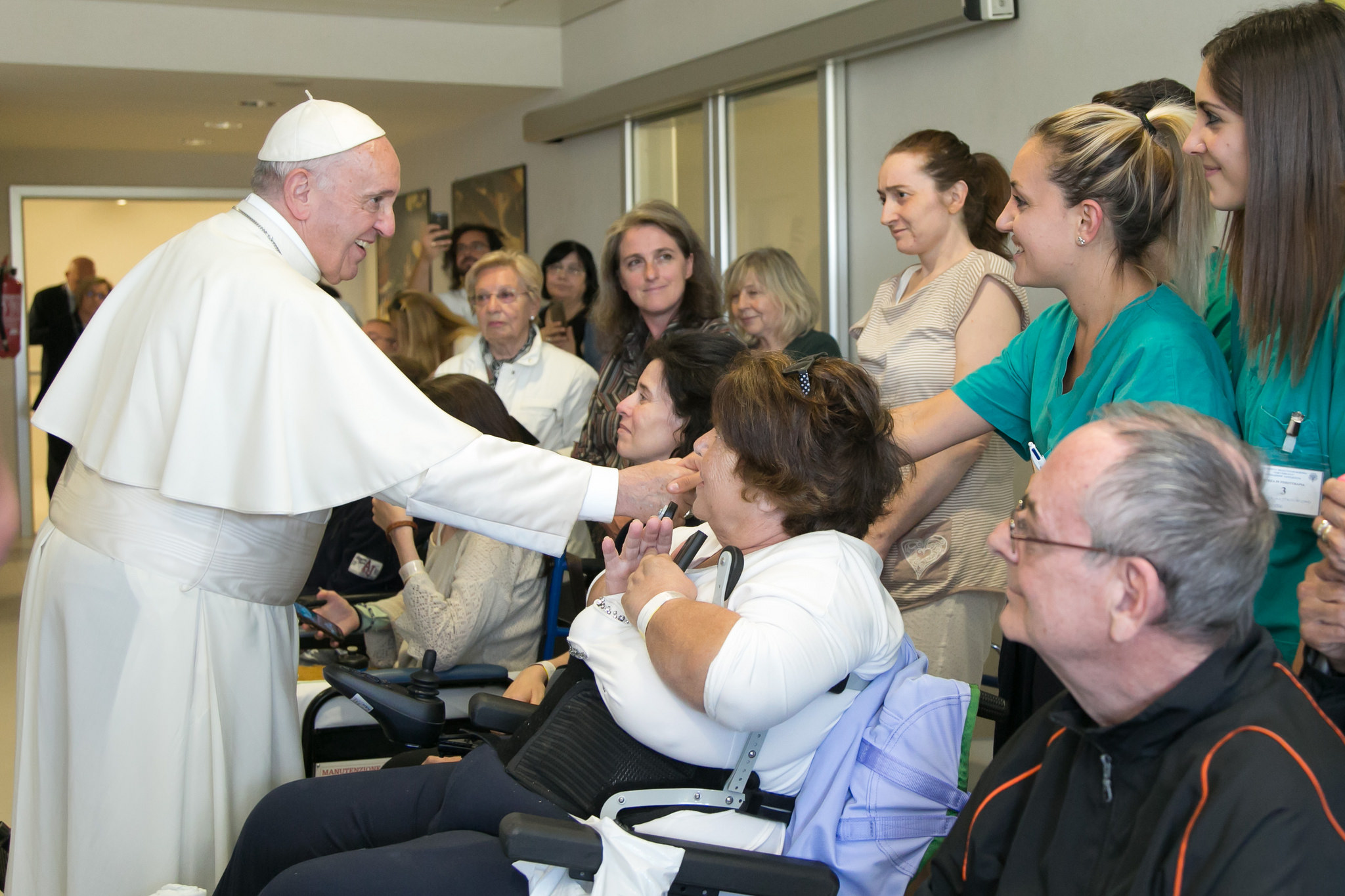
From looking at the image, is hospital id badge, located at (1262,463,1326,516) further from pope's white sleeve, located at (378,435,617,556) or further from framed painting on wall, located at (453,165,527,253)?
framed painting on wall, located at (453,165,527,253)

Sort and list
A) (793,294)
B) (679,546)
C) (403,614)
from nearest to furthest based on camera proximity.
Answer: (679,546) → (403,614) → (793,294)

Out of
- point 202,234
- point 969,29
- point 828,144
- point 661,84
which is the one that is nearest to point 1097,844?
point 202,234

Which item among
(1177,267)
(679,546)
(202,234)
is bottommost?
(679,546)

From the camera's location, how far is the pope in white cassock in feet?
6.68

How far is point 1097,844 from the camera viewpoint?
1.23m

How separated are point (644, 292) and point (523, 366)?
1.16m

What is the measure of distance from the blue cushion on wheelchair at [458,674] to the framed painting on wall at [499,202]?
18.8ft

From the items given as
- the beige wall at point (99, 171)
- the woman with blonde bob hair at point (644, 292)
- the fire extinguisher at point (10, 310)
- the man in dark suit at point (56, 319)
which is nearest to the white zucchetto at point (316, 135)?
the woman with blonde bob hair at point (644, 292)

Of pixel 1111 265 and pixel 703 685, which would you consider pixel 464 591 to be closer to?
pixel 703 685

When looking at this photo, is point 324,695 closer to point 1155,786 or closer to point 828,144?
point 1155,786

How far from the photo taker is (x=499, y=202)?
353 inches

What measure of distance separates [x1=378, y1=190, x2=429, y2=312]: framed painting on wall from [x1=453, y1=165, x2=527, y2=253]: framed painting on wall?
719mm

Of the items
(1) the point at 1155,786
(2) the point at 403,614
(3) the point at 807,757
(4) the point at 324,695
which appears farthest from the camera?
(2) the point at 403,614

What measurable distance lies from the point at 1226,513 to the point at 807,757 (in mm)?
776
